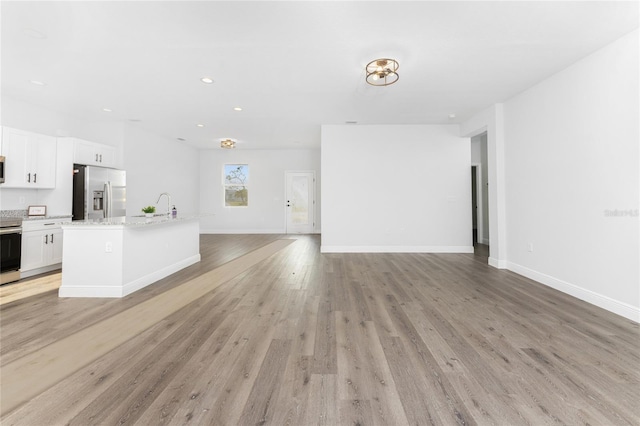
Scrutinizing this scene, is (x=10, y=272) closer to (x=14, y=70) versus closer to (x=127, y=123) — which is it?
(x=14, y=70)

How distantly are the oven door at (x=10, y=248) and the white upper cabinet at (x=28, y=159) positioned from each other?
88cm

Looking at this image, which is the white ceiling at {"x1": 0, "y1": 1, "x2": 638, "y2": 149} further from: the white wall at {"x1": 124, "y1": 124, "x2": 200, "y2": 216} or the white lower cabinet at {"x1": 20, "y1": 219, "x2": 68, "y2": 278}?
the white lower cabinet at {"x1": 20, "y1": 219, "x2": 68, "y2": 278}

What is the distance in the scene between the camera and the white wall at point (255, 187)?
950cm

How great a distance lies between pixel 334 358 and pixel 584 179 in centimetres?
348

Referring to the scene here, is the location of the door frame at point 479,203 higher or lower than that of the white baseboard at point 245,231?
higher

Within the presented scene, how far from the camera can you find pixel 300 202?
9617 mm

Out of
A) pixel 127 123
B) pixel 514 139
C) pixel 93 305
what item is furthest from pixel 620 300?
pixel 127 123

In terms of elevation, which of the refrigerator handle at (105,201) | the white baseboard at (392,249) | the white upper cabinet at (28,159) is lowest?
the white baseboard at (392,249)

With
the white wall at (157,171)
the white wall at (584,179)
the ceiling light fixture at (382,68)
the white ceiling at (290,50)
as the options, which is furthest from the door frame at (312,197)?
the white wall at (584,179)

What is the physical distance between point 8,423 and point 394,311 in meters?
2.66

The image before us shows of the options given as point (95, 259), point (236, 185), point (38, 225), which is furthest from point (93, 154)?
point (236, 185)

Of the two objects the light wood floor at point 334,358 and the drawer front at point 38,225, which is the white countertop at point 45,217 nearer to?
the drawer front at point 38,225

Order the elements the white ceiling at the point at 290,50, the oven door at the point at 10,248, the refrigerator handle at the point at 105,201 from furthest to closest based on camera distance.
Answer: the refrigerator handle at the point at 105,201 < the oven door at the point at 10,248 < the white ceiling at the point at 290,50

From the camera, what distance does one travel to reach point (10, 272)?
3760mm
